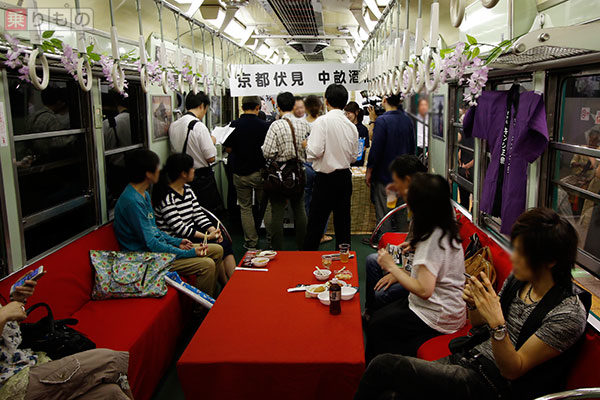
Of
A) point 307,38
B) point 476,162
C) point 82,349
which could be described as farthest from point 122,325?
point 307,38

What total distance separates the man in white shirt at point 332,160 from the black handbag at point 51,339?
2.68m

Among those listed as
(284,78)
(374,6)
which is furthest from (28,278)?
(284,78)

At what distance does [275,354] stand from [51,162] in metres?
2.53

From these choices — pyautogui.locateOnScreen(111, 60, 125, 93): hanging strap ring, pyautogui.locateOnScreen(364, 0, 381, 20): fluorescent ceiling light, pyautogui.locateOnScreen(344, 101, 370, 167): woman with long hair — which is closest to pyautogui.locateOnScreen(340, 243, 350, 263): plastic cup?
pyautogui.locateOnScreen(111, 60, 125, 93): hanging strap ring

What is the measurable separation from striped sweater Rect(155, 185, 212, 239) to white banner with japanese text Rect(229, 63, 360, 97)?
280cm

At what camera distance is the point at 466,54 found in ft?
10.1

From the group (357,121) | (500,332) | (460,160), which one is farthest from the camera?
(357,121)

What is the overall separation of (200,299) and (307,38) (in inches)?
247

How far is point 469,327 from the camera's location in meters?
2.98

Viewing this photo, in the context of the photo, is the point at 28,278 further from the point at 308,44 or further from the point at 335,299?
the point at 308,44

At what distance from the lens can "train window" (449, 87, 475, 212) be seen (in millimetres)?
5223

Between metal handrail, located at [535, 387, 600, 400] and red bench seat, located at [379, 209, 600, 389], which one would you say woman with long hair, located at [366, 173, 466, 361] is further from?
metal handrail, located at [535, 387, 600, 400]

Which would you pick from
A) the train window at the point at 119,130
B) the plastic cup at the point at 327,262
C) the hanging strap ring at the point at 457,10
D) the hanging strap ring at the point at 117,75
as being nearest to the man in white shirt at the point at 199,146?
the train window at the point at 119,130

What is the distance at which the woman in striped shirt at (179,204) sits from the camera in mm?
4238
